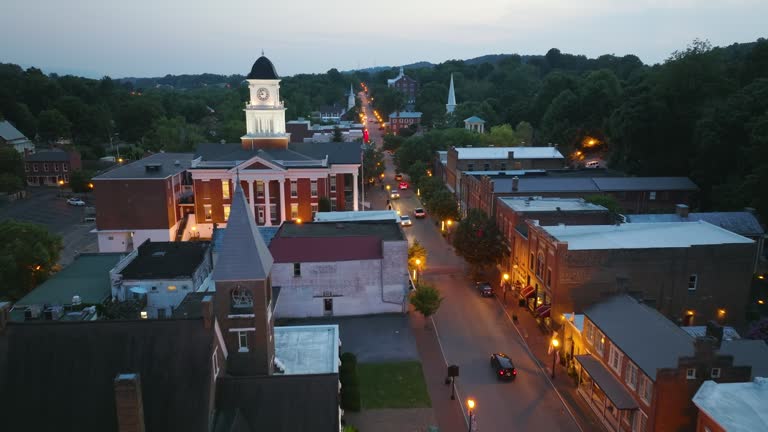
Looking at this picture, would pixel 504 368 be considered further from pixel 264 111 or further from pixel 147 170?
pixel 264 111

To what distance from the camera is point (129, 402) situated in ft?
55.6

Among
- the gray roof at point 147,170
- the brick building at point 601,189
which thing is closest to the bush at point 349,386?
the brick building at point 601,189

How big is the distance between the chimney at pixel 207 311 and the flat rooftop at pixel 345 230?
2035 cm

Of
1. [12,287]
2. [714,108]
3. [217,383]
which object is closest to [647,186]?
[714,108]

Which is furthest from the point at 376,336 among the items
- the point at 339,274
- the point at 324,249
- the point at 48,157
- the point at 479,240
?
the point at 48,157

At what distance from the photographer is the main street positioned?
90.1 feet

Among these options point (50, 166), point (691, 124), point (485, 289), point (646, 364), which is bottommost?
point (485, 289)

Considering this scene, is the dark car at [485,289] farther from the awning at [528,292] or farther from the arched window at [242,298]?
the arched window at [242,298]

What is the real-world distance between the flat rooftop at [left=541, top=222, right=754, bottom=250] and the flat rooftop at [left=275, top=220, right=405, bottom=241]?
11.1m

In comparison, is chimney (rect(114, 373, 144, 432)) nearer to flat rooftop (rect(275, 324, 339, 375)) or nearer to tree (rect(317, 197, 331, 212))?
flat rooftop (rect(275, 324, 339, 375))

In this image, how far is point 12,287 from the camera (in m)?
43.5

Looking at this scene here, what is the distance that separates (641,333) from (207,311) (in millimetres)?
20057

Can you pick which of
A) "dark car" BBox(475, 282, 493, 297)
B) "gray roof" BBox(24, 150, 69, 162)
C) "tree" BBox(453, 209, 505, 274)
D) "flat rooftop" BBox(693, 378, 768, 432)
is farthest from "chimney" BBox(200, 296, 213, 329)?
"gray roof" BBox(24, 150, 69, 162)

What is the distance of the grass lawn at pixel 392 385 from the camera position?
28828 mm
